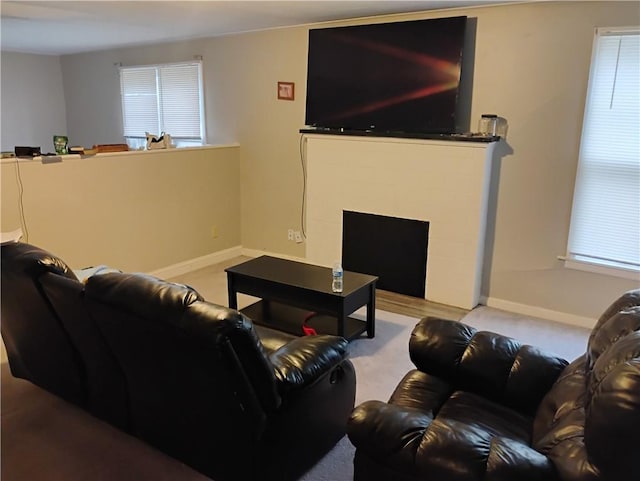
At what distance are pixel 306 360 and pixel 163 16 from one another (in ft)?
11.7

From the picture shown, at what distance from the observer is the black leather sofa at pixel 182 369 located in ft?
5.84

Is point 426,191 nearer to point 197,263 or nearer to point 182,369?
point 197,263

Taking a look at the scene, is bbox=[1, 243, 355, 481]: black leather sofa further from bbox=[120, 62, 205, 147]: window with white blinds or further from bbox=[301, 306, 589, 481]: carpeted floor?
bbox=[120, 62, 205, 147]: window with white blinds

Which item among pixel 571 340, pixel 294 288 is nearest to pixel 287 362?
pixel 294 288

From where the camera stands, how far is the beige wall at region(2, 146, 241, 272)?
13.0ft

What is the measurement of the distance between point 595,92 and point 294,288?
8.05ft

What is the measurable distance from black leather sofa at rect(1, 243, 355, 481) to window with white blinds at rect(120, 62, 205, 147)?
3.73 m

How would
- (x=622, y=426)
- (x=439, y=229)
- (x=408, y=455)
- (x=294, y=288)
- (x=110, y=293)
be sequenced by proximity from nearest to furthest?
(x=622, y=426)
(x=408, y=455)
(x=110, y=293)
(x=294, y=288)
(x=439, y=229)

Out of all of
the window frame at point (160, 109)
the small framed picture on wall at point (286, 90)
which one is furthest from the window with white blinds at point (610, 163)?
the window frame at point (160, 109)

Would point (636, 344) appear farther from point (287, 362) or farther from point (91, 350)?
point (91, 350)

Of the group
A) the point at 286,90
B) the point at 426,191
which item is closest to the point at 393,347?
the point at 426,191

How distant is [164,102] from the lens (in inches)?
241

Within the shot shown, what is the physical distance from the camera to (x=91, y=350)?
230 centimetres

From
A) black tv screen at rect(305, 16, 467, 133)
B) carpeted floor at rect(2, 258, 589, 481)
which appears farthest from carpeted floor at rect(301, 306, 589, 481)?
black tv screen at rect(305, 16, 467, 133)
